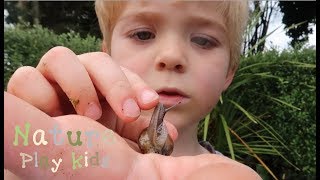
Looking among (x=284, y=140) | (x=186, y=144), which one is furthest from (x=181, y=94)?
(x=284, y=140)

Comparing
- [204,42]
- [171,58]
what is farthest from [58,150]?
[204,42]

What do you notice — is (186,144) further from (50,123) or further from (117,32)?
(50,123)

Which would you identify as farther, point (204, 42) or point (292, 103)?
point (292, 103)

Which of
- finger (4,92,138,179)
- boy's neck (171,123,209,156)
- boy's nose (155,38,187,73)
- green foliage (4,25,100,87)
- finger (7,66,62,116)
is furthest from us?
green foliage (4,25,100,87)

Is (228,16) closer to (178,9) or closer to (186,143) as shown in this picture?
(178,9)

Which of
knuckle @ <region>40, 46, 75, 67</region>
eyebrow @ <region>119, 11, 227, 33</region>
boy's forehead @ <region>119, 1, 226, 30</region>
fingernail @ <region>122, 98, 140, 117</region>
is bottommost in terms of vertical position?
fingernail @ <region>122, 98, 140, 117</region>

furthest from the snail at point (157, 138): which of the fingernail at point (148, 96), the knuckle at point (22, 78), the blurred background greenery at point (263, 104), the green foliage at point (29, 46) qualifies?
the green foliage at point (29, 46)

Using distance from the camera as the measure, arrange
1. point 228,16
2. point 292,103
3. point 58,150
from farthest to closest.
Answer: point 292,103, point 228,16, point 58,150

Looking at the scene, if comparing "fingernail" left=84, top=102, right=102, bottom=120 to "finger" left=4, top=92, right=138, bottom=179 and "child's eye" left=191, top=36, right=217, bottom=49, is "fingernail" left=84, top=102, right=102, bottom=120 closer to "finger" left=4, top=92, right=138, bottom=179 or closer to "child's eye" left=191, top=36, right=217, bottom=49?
"finger" left=4, top=92, right=138, bottom=179

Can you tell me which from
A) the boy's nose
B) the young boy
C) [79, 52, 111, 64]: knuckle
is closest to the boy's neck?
the young boy
